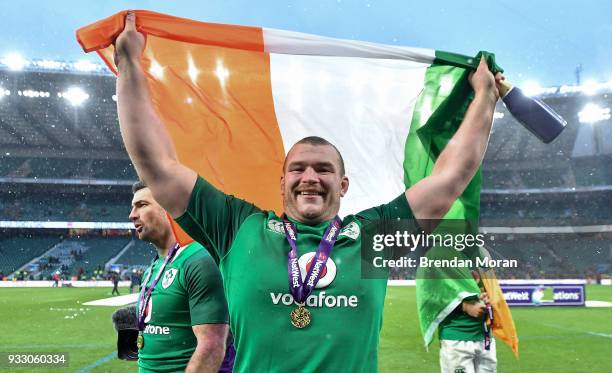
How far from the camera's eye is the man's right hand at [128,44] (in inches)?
98.5

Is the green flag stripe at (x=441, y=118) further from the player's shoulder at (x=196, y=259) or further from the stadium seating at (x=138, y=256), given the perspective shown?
the stadium seating at (x=138, y=256)

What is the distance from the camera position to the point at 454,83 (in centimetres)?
325

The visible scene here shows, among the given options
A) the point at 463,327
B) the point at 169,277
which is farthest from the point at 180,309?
the point at 463,327

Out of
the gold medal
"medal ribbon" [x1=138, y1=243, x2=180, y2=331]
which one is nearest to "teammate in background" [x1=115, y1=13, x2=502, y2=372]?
the gold medal

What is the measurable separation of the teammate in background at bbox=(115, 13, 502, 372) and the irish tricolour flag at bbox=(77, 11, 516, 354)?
0.56 meters

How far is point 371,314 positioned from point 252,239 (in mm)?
570

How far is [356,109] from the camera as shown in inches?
136

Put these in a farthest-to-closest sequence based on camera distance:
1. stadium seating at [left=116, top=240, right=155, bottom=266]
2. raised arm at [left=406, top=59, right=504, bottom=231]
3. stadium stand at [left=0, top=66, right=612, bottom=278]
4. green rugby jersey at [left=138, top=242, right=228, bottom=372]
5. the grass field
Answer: stadium stand at [left=0, top=66, right=612, bottom=278], stadium seating at [left=116, top=240, right=155, bottom=266], the grass field, green rugby jersey at [left=138, top=242, right=228, bottom=372], raised arm at [left=406, top=59, right=504, bottom=231]

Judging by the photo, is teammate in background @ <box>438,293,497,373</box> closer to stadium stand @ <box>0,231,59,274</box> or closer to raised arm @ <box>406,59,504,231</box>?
raised arm @ <box>406,59,504,231</box>

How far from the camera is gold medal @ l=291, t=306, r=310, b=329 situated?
2.04 metres

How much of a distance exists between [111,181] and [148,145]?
47064 millimetres

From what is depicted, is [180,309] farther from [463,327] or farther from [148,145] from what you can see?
[463,327]

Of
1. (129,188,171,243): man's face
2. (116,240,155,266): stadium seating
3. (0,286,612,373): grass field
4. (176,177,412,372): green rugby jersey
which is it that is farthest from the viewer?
(116,240,155,266): stadium seating

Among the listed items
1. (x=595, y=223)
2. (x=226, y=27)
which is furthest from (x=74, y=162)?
(x=226, y=27)
